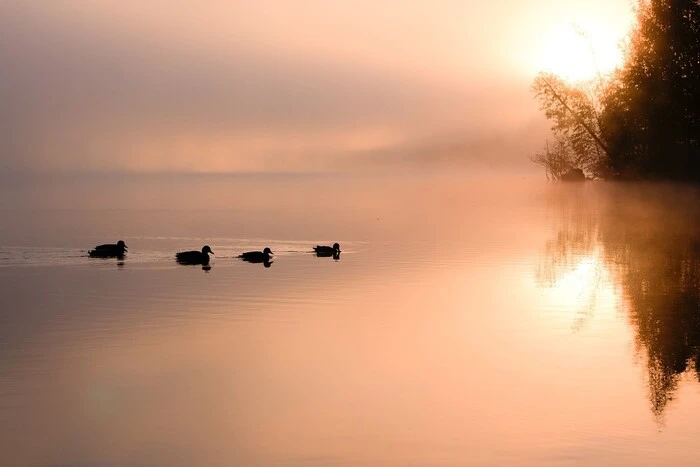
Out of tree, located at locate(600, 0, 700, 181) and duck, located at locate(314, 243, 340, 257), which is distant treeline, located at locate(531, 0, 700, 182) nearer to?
tree, located at locate(600, 0, 700, 181)

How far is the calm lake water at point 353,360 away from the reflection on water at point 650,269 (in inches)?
4.7

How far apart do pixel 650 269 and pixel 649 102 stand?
3746 centimetres

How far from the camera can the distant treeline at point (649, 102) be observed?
2672 inches

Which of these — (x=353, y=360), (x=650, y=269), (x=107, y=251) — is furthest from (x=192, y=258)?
(x=353, y=360)

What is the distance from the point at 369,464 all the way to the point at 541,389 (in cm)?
512

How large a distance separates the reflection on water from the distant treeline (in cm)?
393

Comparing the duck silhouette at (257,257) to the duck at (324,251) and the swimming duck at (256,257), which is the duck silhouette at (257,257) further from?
the duck at (324,251)

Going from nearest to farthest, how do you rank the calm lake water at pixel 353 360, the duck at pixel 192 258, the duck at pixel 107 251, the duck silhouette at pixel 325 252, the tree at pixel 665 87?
the calm lake water at pixel 353 360
the duck at pixel 192 258
the duck at pixel 107 251
the duck silhouette at pixel 325 252
the tree at pixel 665 87

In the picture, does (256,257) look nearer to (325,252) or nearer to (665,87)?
(325,252)

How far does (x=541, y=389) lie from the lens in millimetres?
17719

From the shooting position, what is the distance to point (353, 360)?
20.2 meters

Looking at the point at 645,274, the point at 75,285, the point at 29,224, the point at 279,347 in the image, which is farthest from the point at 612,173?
the point at 279,347

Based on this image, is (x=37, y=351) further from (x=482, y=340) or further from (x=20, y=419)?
(x=482, y=340)

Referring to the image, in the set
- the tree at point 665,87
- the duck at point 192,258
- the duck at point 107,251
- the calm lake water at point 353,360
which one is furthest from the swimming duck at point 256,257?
the tree at point 665,87
